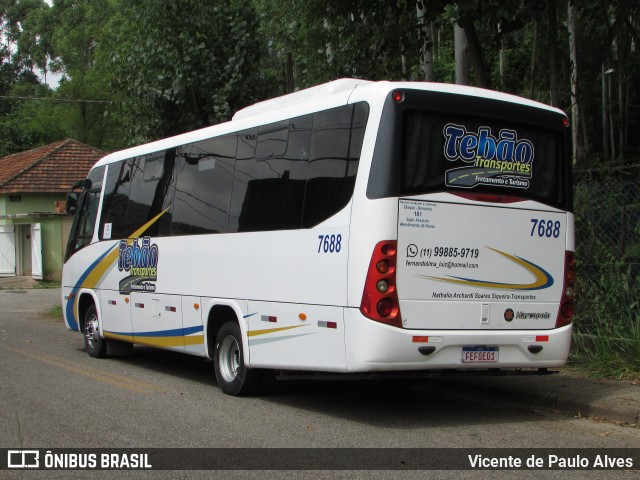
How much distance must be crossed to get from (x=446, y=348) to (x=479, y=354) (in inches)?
15.9

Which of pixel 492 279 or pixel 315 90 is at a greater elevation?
pixel 315 90

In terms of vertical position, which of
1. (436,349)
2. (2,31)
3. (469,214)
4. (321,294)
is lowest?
(436,349)

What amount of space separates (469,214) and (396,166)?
0.91 metres

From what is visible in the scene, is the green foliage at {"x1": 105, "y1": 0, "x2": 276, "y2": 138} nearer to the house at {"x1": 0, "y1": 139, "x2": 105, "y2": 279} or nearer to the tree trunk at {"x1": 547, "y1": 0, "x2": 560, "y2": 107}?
the tree trunk at {"x1": 547, "y1": 0, "x2": 560, "y2": 107}

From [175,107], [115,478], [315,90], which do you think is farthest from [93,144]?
[115,478]

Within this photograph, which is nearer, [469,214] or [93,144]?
[469,214]

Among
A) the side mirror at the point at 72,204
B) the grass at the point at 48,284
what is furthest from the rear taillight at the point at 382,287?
the grass at the point at 48,284

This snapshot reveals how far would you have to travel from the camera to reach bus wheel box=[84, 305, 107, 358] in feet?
42.9

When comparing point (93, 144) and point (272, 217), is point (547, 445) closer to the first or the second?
point (272, 217)

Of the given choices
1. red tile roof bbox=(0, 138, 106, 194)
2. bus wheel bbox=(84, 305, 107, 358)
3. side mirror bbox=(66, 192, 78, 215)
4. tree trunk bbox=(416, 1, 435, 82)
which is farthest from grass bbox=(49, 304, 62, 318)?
red tile roof bbox=(0, 138, 106, 194)

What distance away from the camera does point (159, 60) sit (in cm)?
1711

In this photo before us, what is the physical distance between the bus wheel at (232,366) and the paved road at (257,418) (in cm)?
16

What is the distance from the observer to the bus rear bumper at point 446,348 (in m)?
7.46

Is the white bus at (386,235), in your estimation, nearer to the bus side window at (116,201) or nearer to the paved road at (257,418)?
the paved road at (257,418)
